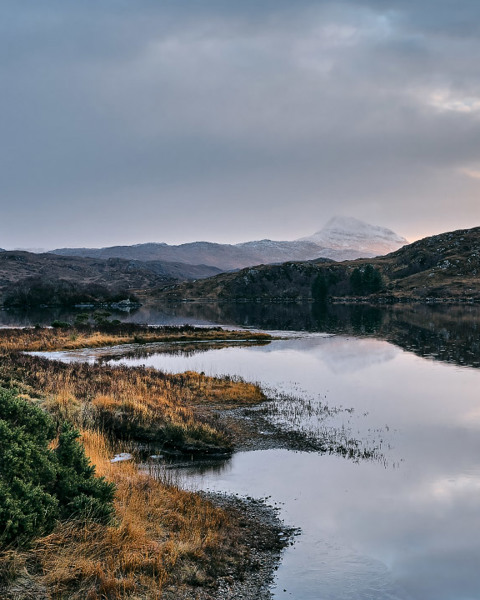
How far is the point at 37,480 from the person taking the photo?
1009cm

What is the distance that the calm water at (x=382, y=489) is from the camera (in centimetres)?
1084

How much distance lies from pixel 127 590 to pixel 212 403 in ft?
65.1

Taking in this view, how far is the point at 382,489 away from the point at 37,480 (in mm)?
11044

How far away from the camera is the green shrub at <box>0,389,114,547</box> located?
29.0 feet

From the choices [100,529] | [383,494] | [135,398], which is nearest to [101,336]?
[135,398]

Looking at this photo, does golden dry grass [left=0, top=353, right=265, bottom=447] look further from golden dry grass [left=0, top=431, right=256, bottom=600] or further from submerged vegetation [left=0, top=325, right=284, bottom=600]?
golden dry grass [left=0, top=431, right=256, bottom=600]

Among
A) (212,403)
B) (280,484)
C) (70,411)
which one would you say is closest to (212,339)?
(212,403)

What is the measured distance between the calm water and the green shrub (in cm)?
453

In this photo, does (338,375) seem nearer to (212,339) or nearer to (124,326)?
(212,339)

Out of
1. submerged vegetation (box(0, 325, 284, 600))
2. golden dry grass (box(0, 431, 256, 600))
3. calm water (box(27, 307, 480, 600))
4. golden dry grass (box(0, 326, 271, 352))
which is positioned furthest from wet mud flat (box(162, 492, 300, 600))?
golden dry grass (box(0, 326, 271, 352))

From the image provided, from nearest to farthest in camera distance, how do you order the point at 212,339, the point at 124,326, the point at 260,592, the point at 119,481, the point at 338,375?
1. the point at 260,592
2. the point at 119,481
3. the point at 338,375
4. the point at 212,339
5. the point at 124,326

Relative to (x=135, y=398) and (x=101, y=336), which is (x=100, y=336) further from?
(x=135, y=398)

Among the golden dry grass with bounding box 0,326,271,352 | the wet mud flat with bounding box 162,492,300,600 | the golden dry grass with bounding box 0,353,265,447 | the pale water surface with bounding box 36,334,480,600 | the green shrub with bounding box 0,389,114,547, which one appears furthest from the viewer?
the golden dry grass with bounding box 0,326,271,352

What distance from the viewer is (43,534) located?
9.18 m
